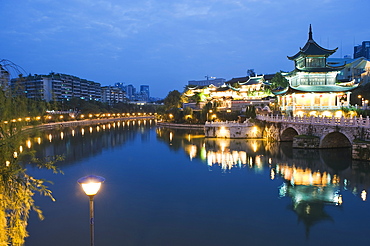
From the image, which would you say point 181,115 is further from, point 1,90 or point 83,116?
point 1,90

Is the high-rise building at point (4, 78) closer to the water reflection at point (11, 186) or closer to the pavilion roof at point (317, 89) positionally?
Result: the water reflection at point (11, 186)

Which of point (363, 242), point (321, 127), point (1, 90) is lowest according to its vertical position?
point (363, 242)

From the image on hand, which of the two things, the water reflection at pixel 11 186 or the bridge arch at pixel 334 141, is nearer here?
the water reflection at pixel 11 186

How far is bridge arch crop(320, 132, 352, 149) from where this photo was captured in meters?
29.5

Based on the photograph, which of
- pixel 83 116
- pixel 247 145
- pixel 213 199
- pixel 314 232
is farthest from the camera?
pixel 83 116

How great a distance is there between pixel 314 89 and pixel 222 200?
2910 cm

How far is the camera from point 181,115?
71062 millimetres

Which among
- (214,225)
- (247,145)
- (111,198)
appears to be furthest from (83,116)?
(214,225)

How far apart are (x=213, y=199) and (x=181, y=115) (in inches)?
2152

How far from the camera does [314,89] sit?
39.3 metres

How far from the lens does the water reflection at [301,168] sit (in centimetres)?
1600

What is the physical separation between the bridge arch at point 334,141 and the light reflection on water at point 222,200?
1.02 metres

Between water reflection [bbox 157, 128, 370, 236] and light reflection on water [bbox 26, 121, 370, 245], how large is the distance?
7 centimetres

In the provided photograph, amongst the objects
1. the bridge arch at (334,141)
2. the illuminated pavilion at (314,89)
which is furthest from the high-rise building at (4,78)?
the illuminated pavilion at (314,89)
